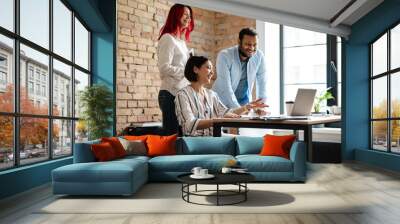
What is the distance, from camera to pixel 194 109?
18.6 feet

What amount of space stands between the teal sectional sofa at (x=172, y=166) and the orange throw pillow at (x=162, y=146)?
146 mm

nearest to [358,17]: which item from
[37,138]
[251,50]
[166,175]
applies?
[251,50]

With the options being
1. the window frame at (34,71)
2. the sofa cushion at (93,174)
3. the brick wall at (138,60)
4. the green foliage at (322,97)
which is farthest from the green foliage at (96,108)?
the green foliage at (322,97)

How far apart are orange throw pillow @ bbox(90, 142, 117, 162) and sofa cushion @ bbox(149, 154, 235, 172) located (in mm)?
494

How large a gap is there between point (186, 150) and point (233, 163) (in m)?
1.24

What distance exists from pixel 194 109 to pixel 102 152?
51.0 inches

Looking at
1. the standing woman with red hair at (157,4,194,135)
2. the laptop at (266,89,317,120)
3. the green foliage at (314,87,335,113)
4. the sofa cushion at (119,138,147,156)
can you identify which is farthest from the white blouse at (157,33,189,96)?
the green foliage at (314,87,335,113)

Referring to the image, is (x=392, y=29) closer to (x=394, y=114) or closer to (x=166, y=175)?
(x=394, y=114)

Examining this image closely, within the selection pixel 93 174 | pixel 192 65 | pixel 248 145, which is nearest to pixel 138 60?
pixel 192 65

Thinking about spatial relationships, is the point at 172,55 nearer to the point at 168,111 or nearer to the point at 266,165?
the point at 168,111

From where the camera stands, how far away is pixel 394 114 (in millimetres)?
6598

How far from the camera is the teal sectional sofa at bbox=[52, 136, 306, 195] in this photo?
14.2ft

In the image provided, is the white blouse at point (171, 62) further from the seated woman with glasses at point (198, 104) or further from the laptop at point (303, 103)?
the laptop at point (303, 103)

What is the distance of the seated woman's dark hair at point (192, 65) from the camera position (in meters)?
5.58
